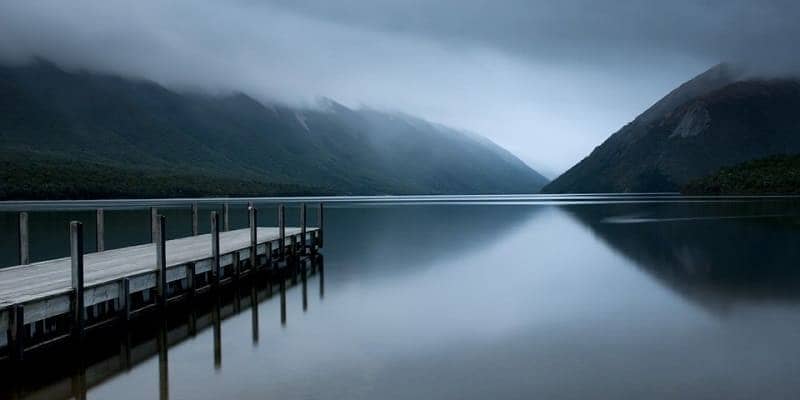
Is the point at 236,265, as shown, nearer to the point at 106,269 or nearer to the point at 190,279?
the point at 190,279

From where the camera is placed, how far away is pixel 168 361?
41.1 ft

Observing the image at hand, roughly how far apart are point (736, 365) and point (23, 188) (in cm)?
13303

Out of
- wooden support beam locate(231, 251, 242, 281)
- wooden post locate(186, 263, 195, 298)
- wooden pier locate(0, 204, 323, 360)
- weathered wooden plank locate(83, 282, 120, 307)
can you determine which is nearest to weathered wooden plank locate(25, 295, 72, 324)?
wooden pier locate(0, 204, 323, 360)

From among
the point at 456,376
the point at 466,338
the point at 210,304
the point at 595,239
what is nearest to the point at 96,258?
the point at 210,304

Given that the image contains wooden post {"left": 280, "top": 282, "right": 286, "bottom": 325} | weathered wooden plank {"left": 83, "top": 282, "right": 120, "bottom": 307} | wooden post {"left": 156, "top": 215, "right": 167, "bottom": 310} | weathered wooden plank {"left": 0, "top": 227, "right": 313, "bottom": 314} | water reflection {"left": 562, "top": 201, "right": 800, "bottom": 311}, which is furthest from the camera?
water reflection {"left": 562, "top": 201, "right": 800, "bottom": 311}

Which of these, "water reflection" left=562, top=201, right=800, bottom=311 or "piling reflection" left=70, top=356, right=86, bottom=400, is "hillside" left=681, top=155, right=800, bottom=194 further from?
"piling reflection" left=70, top=356, right=86, bottom=400

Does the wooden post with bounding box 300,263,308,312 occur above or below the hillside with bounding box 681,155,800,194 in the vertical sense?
below

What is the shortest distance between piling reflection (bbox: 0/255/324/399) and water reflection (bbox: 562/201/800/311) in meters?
12.5

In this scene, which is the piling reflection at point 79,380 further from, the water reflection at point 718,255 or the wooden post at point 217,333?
the water reflection at point 718,255

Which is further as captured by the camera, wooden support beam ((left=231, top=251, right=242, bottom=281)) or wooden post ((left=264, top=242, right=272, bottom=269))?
wooden post ((left=264, top=242, right=272, bottom=269))

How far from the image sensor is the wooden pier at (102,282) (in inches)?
457

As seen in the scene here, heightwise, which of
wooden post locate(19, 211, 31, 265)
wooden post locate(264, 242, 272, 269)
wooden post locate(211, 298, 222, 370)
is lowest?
wooden post locate(211, 298, 222, 370)

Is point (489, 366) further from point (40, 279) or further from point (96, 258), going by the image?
point (96, 258)

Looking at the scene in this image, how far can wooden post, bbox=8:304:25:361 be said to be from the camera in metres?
10.8
